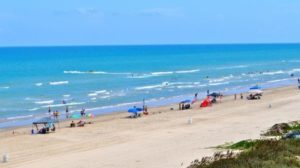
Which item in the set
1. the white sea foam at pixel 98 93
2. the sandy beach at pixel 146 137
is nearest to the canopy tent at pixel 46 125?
the sandy beach at pixel 146 137

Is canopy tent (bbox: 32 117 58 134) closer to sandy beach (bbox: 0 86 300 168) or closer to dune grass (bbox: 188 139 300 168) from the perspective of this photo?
sandy beach (bbox: 0 86 300 168)

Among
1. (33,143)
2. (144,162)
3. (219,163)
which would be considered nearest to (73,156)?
(144,162)

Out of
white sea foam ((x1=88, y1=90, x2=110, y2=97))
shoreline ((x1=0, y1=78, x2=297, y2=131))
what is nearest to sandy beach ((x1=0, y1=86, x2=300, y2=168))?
shoreline ((x1=0, y1=78, x2=297, y2=131))

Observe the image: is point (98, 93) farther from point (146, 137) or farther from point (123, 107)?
point (146, 137)

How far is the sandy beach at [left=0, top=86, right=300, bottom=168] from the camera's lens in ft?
70.5

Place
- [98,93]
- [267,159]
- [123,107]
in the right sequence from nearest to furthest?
[267,159], [123,107], [98,93]

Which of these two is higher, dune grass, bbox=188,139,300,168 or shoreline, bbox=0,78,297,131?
shoreline, bbox=0,78,297,131

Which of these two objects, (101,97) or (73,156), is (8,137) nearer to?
(73,156)

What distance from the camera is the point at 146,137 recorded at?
28.4 m

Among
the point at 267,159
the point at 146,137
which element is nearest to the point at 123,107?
the point at 146,137

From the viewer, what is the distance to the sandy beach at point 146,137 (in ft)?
70.5

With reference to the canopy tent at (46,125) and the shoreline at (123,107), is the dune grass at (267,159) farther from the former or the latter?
the shoreline at (123,107)

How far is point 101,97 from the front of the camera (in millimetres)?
53531

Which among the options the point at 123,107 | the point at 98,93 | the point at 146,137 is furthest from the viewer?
the point at 98,93
